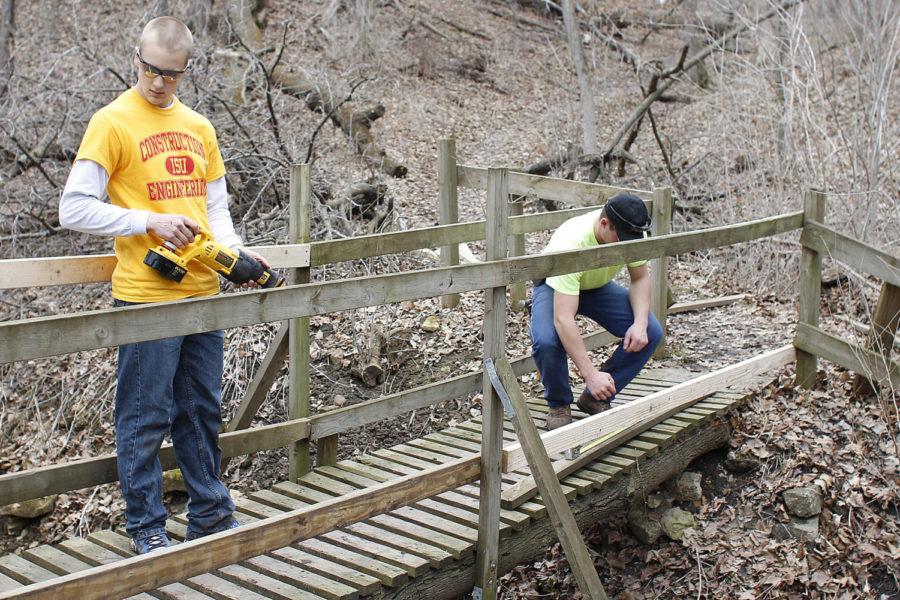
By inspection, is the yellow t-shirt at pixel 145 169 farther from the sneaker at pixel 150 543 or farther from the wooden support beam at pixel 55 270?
the sneaker at pixel 150 543

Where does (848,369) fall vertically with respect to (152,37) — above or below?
below

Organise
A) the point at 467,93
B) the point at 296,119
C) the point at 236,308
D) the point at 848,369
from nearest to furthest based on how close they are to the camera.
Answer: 1. the point at 236,308
2. the point at 848,369
3. the point at 296,119
4. the point at 467,93

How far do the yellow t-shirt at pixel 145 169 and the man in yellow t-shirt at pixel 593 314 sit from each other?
79.1 inches

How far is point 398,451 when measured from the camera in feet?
17.8

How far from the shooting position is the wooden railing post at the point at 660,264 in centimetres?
A: 650

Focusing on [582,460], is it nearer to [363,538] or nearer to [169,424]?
[363,538]

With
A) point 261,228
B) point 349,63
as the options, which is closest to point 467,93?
point 349,63

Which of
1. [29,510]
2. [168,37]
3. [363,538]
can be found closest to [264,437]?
[363,538]

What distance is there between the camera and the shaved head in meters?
3.46

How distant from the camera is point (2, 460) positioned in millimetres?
7039

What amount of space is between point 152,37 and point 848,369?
5.17m

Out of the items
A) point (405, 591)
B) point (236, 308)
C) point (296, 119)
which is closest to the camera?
point (236, 308)

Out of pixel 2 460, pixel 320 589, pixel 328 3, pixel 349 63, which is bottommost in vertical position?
pixel 2 460

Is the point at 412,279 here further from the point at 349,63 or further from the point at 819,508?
the point at 349,63
